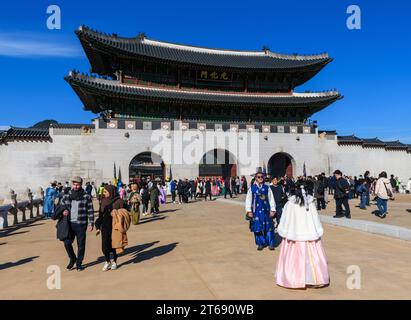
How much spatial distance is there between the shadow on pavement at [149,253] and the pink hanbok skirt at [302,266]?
9.73ft

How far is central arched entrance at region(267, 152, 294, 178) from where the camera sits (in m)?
28.6

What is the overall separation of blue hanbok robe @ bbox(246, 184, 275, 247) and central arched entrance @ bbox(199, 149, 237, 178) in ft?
62.6

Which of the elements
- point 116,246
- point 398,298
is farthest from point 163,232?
point 398,298

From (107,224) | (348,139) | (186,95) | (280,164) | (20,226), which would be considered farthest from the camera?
(280,164)

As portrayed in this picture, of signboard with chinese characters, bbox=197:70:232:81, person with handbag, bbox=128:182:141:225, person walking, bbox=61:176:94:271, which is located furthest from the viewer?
signboard with chinese characters, bbox=197:70:232:81

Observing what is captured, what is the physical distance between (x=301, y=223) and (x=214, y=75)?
25.1 meters

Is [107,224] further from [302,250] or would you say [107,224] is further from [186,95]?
[186,95]

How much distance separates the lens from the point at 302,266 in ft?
14.3

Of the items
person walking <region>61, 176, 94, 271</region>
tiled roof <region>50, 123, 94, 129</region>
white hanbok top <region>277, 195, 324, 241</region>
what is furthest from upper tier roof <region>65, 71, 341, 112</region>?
white hanbok top <region>277, 195, 324, 241</region>

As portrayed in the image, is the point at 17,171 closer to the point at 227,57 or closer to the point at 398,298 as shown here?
the point at 227,57

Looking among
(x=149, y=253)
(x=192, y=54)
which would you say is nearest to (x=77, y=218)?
(x=149, y=253)

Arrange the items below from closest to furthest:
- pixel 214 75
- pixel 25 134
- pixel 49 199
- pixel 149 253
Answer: pixel 149 253
pixel 49 199
pixel 25 134
pixel 214 75

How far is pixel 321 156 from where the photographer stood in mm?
28359

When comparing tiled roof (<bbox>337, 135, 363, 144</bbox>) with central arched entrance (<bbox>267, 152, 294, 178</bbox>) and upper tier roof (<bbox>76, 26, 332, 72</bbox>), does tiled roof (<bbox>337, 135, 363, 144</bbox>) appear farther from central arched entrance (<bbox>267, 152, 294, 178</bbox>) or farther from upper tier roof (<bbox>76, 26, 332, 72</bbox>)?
upper tier roof (<bbox>76, 26, 332, 72</bbox>)
